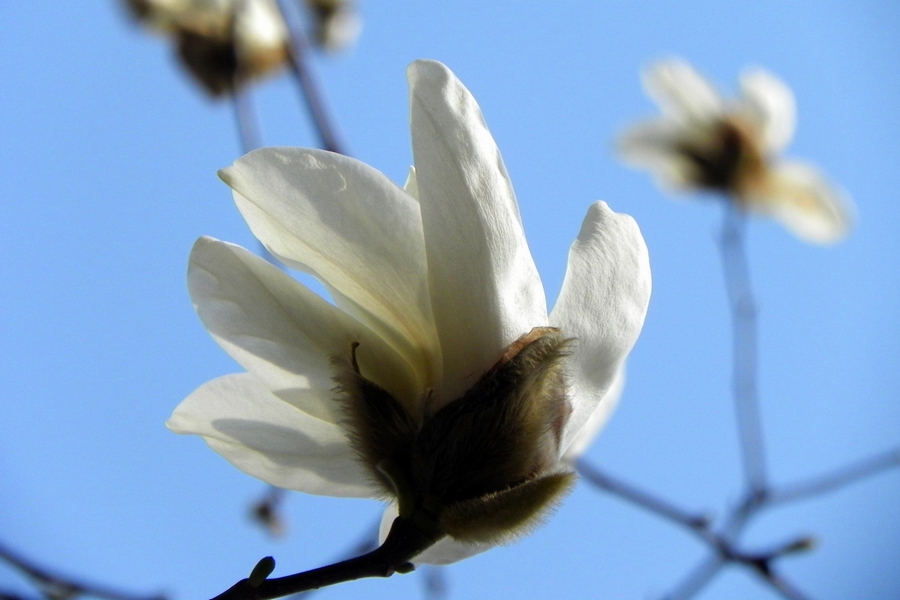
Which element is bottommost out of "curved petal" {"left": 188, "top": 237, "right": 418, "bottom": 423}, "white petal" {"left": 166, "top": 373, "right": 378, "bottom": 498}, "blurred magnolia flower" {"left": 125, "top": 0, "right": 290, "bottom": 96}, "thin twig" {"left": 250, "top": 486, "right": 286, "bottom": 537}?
"thin twig" {"left": 250, "top": 486, "right": 286, "bottom": 537}

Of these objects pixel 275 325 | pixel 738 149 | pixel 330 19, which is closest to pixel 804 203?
pixel 738 149

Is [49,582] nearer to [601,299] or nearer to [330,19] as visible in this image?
[601,299]

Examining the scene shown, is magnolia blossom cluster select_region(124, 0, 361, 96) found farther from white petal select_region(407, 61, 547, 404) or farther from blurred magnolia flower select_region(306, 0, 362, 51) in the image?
white petal select_region(407, 61, 547, 404)

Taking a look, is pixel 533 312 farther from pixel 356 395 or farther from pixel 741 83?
pixel 741 83

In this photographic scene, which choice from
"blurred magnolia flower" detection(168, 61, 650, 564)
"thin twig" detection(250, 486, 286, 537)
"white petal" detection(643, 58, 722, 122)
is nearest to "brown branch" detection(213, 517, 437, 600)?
"blurred magnolia flower" detection(168, 61, 650, 564)

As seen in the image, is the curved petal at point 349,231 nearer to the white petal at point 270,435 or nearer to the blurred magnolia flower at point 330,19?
the white petal at point 270,435

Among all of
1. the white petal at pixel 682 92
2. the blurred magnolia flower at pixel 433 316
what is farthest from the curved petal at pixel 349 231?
the white petal at pixel 682 92
